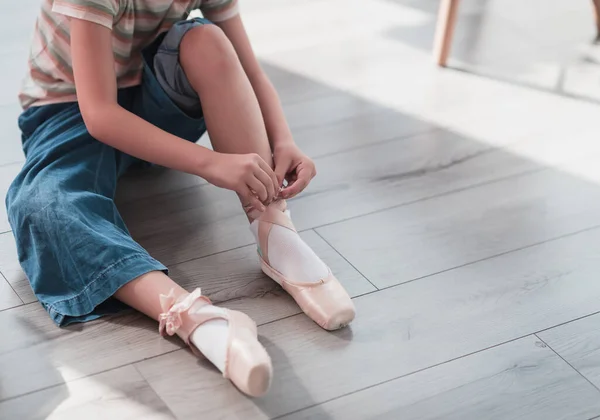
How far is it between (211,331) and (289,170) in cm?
26

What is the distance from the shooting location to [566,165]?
1.48 meters

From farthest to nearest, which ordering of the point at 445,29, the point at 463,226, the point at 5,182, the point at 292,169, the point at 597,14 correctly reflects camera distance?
the point at 597,14 < the point at 445,29 < the point at 5,182 < the point at 463,226 < the point at 292,169

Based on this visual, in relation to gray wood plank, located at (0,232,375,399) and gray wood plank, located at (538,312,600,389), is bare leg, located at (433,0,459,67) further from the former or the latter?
gray wood plank, located at (538,312,600,389)

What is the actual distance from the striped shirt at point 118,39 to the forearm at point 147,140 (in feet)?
0.40

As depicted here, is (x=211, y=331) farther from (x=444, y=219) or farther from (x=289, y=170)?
(x=444, y=219)

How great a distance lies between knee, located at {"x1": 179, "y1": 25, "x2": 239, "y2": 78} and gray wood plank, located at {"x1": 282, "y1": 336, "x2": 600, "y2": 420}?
45 centimetres

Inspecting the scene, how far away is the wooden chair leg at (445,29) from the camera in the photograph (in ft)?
5.97

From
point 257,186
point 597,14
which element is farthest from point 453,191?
point 597,14

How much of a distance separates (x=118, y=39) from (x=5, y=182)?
350 millimetres

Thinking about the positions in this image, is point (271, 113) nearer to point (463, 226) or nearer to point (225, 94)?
point (225, 94)

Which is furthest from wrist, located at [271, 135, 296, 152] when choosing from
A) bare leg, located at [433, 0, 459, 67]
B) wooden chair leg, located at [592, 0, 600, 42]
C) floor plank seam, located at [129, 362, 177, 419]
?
wooden chair leg, located at [592, 0, 600, 42]

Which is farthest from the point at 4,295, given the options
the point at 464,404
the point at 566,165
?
the point at 566,165

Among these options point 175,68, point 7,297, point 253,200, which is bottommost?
point 7,297

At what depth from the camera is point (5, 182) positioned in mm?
1405
